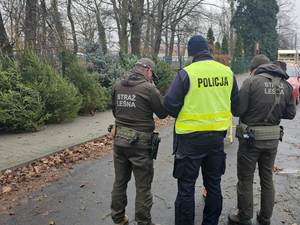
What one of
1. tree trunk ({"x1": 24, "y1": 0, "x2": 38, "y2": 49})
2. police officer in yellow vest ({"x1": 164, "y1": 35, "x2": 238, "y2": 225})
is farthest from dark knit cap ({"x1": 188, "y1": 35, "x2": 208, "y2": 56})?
tree trunk ({"x1": 24, "y1": 0, "x2": 38, "y2": 49})

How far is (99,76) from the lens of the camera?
Result: 16234 millimetres

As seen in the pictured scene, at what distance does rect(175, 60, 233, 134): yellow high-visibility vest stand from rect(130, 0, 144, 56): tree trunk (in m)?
20.1

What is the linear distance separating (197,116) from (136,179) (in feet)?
3.34

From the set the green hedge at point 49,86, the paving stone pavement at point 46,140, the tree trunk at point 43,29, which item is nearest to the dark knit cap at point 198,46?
the paving stone pavement at point 46,140

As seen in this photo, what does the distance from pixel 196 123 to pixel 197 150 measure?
0.28 m

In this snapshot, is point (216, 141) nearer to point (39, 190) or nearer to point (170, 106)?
point (170, 106)

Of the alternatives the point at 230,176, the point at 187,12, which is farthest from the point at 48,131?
the point at 187,12

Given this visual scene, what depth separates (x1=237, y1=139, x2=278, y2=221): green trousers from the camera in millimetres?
4660

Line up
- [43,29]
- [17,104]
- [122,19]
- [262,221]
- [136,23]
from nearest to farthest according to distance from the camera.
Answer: [262,221] < [17,104] < [43,29] < [136,23] < [122,19]

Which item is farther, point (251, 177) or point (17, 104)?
point (17, 104)

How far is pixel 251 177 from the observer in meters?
4.72

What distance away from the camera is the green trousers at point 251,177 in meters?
4.66

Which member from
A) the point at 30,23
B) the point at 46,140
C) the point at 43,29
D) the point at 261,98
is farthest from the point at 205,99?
the point at 43,29

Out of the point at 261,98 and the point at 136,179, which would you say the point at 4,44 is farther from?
the point at 261,98
